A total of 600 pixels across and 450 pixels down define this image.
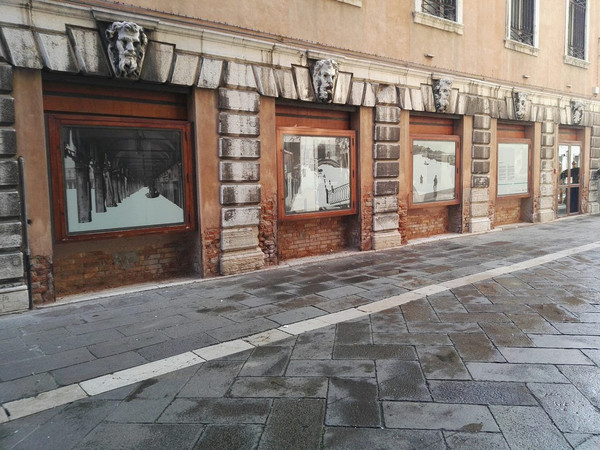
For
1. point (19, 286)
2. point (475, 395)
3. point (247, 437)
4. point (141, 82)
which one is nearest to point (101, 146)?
point (141, 82)

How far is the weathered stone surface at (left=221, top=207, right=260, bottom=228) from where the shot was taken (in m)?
7.14

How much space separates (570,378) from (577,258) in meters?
5.65

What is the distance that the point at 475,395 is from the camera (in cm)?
325

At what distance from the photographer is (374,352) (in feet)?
13.4

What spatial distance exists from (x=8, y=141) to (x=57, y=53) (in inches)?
46.0

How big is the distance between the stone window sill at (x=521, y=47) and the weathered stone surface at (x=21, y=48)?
34.9 ft

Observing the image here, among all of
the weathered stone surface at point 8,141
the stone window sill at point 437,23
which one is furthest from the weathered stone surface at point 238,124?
the stone window sill at point 437,23

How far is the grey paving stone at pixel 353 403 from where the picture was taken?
116 inches

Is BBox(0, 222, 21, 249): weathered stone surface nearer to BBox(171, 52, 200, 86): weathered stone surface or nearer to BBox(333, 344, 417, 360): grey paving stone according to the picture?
BBox(171, 52, 200, 86): weathered stone surface

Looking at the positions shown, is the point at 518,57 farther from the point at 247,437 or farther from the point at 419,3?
the point at 247,437

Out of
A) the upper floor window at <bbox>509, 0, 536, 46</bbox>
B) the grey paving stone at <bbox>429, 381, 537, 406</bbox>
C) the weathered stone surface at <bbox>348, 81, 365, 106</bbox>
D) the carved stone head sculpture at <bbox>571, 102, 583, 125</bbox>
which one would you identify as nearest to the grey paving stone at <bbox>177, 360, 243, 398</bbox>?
the grey paving stone at <bbox>429, 381, 537, 406</bbox>

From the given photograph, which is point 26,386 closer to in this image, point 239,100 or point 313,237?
point 239,100

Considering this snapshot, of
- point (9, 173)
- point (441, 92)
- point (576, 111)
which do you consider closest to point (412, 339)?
point (9, 173)

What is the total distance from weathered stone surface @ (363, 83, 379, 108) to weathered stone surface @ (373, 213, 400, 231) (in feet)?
6.94
